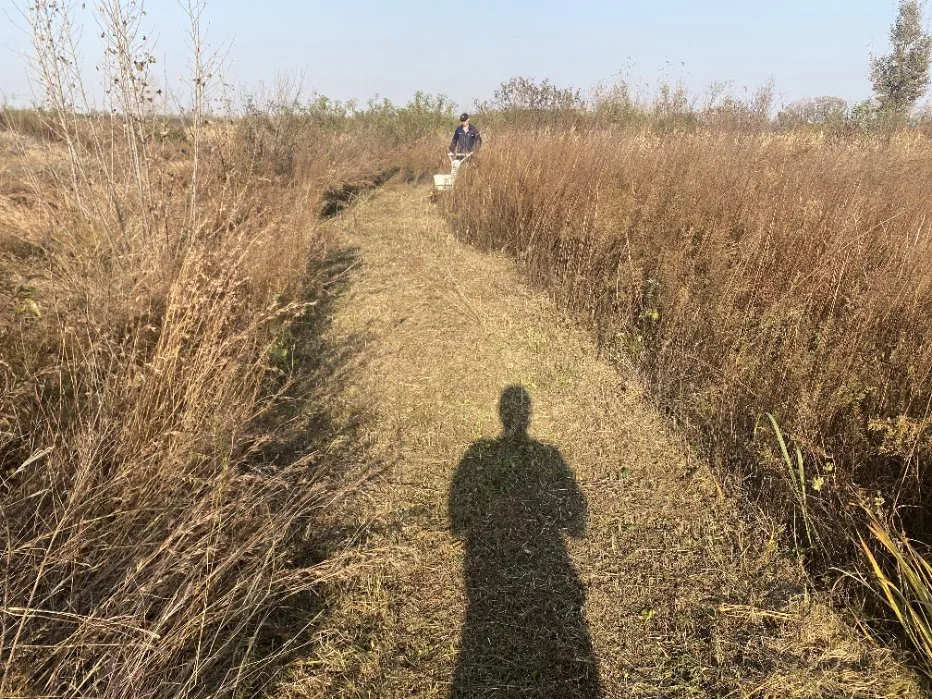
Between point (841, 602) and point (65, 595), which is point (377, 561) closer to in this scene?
point (65, 595)

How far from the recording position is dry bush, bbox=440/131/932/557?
2203mm

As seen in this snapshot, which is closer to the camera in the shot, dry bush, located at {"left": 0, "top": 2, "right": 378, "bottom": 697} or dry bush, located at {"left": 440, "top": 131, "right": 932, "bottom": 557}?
dry bush, located at {"left": 0, "top": 2, "right": 378, "bottom": 697}

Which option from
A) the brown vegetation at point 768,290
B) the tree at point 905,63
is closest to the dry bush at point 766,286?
the brown vegetation at point 768,290

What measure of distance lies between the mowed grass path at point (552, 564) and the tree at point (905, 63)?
47.9 feet

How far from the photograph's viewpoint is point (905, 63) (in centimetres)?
1361

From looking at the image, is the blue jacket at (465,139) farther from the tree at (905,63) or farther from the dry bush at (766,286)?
the tree at (905,63)

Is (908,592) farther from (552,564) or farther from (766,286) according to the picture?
(766,286)

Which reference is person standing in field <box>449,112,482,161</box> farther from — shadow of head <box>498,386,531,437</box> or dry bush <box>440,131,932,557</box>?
shadow of head <box>498,386,531,437</box>

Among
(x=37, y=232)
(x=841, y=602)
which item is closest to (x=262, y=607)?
(x=841, y=602)

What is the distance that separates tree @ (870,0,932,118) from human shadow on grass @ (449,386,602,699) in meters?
15.1

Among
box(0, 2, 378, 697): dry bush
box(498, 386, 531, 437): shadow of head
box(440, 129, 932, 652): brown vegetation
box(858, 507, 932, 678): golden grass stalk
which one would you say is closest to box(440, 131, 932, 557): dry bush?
box(440, 129, 932, 652): brown vegetation

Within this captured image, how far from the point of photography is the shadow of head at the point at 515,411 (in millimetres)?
2975

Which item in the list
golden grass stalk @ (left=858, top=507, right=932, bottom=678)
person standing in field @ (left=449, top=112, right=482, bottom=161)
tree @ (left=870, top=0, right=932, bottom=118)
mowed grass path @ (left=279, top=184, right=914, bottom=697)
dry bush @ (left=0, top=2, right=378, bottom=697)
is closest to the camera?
dry bush @ (left=0, top=2, right=378, bottom=697)

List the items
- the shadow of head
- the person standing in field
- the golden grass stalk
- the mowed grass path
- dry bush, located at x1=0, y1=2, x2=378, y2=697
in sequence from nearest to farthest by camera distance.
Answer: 1. dry bush, located at x1=0, y1=2, x2=378, y2=697
2. the golden grass stalk
3. the mowed grass path
4. the shadow of head
5. the person standing in field
